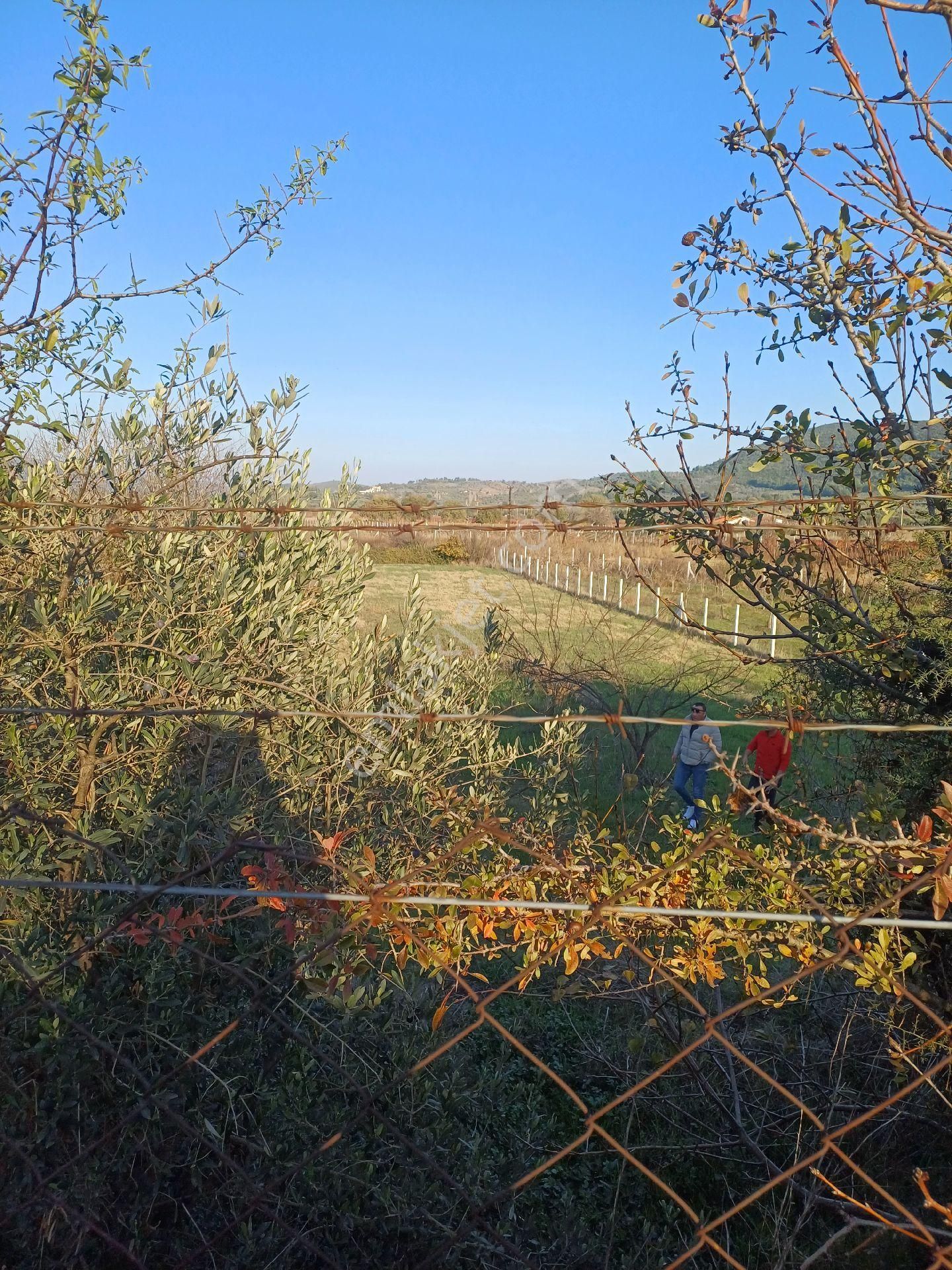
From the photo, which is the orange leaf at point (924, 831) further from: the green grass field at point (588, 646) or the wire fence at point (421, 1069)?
the green grass field at point (588, 646)

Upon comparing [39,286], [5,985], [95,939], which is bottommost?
[5,985]

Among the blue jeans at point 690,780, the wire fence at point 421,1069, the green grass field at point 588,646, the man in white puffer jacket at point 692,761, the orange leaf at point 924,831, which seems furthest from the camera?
the blue jeans at point 690,780

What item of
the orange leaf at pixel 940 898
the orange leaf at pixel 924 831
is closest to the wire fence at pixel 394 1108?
the orange leaf at pixel 924 831

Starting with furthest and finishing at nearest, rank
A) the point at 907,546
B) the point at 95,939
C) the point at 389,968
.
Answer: the point at 389,968, the point at 907,546, the point at 95,939

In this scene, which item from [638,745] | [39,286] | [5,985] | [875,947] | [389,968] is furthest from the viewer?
[638,745]

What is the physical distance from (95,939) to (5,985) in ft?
4.94

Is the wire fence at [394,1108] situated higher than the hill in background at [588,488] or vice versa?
the hill in background at [588,488]

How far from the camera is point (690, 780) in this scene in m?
9.03

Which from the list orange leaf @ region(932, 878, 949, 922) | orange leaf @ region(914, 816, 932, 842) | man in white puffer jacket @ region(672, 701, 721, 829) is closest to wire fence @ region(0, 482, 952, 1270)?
orange leaf @ region(914, 816, 932, 842)

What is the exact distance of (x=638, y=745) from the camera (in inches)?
260

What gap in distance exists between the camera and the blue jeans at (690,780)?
8.17 meters

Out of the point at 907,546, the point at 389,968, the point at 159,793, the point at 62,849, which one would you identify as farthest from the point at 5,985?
the point at 907,546

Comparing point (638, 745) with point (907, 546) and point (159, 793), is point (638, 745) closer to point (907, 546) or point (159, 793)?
point (907, 546)

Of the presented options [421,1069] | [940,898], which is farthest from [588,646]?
[940,898]
